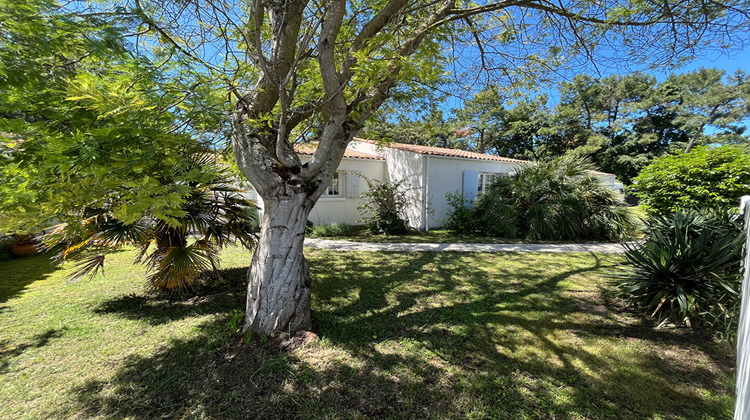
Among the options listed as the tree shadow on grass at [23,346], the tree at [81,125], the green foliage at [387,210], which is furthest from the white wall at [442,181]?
the tree shadow on grass at [23,346]

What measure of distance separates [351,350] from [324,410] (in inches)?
34.8

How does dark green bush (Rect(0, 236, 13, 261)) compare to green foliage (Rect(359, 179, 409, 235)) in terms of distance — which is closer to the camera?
dark green bush (Rect(0, 236, 13, 261))

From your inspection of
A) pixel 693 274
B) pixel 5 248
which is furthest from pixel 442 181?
pixel 5 248

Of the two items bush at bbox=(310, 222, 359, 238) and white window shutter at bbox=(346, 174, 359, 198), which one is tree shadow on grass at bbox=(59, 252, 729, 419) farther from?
white window shutter at bbox=(346, 174, 359, 198)

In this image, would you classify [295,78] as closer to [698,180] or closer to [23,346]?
[23,346]

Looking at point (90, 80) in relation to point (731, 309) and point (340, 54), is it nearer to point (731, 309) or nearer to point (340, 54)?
point (340, 54)

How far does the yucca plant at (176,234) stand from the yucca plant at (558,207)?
8.75 m

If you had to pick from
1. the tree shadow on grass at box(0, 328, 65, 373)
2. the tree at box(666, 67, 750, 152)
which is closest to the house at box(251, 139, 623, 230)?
the tree shadow on grass at box(0, 328, 65, 373)

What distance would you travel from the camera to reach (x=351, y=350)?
329 cm

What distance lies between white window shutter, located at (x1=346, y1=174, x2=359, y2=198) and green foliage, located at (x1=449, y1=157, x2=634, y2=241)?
5.42m

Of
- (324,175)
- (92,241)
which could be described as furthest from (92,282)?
(324,175)

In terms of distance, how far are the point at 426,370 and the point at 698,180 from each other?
7732mm

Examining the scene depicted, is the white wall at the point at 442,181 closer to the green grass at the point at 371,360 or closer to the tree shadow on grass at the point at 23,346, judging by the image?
the green grass at the point at 371,360

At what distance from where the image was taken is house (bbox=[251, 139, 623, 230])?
11.9 metres
